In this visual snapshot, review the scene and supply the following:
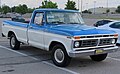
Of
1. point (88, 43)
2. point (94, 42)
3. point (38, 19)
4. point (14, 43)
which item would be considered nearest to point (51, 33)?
point (38, 19)

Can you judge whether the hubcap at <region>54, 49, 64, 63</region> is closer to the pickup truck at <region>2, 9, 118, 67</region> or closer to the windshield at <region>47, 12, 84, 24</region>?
the pickup truck at <region>2, 9, 118, 67</region>

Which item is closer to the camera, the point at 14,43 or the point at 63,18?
the point at 63,18

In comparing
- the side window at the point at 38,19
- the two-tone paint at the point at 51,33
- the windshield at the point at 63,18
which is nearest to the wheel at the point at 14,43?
the two-tone paint at the point at 51,33

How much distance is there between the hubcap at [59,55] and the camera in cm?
755

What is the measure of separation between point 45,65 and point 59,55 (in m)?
0.62

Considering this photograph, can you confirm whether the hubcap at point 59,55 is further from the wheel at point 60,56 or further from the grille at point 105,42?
the grille at point 105,42

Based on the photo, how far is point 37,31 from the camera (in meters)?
8.62

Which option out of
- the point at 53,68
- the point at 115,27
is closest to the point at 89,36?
the point at 53,68

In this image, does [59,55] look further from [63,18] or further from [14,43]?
[14,43]

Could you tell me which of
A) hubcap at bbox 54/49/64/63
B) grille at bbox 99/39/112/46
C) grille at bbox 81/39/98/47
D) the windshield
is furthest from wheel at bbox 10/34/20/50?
→ grille at bbox 99/39/112/46

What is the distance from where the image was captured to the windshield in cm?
850

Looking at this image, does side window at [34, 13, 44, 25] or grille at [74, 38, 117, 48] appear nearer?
grille at [74, 38, 117, 48]

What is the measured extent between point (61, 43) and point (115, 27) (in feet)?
20.7

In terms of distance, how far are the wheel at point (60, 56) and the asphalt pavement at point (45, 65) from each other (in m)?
0.16
